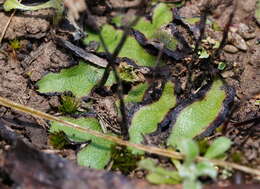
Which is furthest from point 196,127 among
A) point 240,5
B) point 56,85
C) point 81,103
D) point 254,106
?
point 240,5

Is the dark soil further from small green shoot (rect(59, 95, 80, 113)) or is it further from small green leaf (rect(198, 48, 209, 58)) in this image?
small green leaf (rect(198, 48, 209, 58))

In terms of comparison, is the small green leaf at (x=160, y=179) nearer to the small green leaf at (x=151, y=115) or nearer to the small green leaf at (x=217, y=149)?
the small green leaf at (x=217, y=149)

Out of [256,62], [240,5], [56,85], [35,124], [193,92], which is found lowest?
[35,124]

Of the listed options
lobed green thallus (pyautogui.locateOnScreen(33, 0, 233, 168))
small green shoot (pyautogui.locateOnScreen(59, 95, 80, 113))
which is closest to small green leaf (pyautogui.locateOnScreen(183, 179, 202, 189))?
lobed green thallus (pyautogui.locateOnScreen(33, 0, 233, 168))

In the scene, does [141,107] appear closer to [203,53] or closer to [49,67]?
[203,53]

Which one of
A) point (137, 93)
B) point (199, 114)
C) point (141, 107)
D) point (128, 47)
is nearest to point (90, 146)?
A: point (141, 107)

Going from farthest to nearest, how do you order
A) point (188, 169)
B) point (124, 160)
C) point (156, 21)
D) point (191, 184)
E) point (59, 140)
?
point (156, 21)
point (59, 140)
point (124, 160)
point (188, 169)
point (191, 184)

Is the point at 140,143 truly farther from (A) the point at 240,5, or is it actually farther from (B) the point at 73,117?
(A) the point at 240,5
